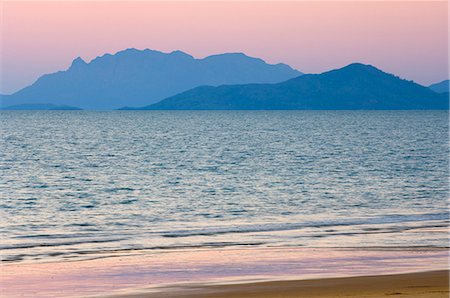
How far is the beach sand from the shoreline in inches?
3.2

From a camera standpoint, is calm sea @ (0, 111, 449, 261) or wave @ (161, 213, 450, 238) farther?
wave @ (161, 213, 450, 238)

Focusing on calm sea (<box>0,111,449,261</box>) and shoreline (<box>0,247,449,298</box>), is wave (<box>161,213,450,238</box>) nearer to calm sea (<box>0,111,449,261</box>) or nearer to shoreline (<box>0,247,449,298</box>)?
calm sea (<box>0,111,449,261</box>)

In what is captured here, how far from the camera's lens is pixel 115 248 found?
72.6 feet

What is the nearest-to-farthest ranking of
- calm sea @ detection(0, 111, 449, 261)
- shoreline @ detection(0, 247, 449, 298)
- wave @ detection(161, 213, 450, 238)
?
shoreline @ detection(0, 247, 449, 298) < calm sea @ detection(0, 111, 449, 261) < wave @ detection(161, 213, 450, 238)

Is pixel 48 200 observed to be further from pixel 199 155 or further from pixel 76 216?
pixel 199 155

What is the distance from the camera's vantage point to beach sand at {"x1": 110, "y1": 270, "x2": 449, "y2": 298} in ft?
49.8

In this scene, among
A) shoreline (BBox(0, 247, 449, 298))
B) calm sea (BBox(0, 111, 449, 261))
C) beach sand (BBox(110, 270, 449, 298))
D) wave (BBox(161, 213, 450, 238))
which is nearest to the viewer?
beach sand (BBox(110, 270, 449, 298))

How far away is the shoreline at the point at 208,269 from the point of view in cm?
1630

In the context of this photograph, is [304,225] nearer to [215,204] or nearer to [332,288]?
[215,204]

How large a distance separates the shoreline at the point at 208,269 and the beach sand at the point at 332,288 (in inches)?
3.2

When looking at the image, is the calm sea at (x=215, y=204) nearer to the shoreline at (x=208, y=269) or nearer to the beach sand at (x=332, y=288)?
the shoreline at (x=208, y=269)

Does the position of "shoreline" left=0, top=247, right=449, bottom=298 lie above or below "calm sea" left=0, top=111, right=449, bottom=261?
above

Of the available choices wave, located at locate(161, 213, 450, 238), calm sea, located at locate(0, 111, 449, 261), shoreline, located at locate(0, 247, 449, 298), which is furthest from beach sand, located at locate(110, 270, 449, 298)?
wave, located at locate(161, 213, 450, 238)

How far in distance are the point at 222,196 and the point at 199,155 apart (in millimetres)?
34830
